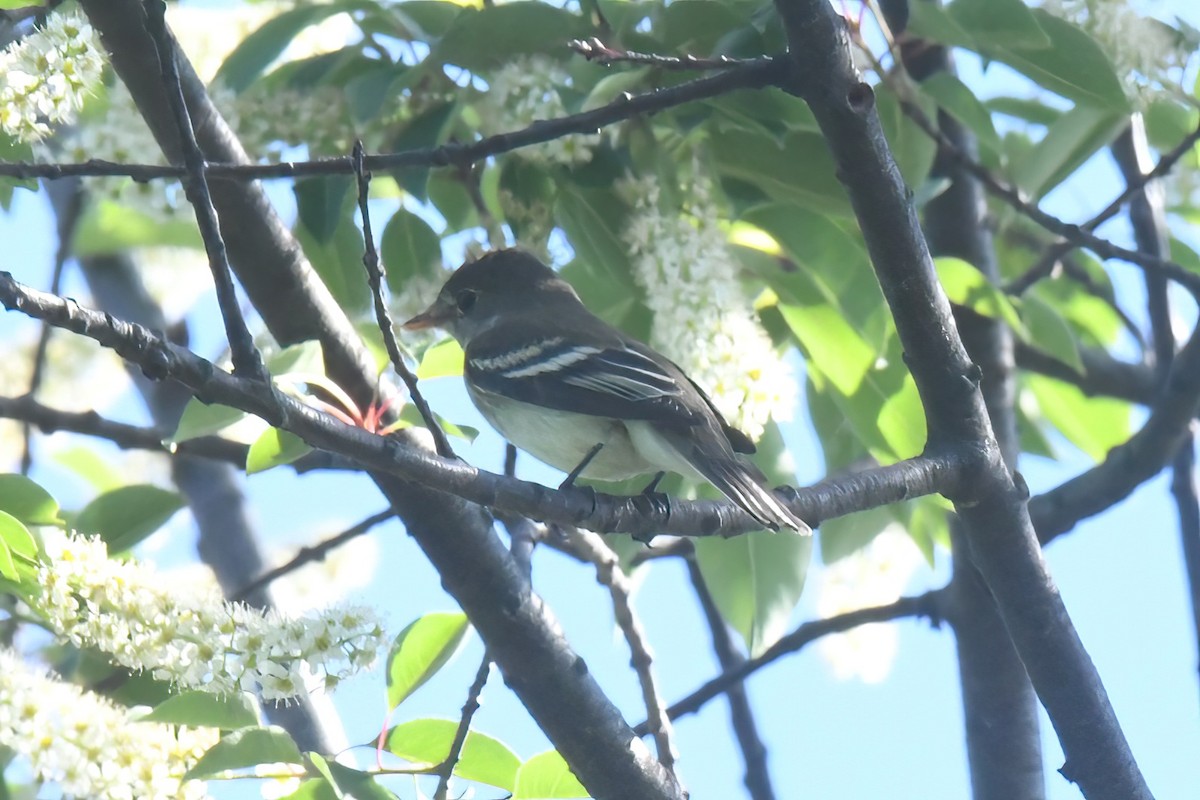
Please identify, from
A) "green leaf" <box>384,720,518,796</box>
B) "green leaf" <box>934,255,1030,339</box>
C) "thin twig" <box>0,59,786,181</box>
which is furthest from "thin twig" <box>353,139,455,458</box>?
"green leaf" <box>934,255,1030,339</box>

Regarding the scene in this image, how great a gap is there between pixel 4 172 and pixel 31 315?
0.57 m

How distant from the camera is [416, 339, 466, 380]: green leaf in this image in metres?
2.63

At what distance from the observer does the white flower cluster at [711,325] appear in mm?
2637

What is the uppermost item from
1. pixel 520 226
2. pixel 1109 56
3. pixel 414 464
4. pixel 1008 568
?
pixel 1109 56

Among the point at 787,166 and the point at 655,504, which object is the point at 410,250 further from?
the point at 655,504

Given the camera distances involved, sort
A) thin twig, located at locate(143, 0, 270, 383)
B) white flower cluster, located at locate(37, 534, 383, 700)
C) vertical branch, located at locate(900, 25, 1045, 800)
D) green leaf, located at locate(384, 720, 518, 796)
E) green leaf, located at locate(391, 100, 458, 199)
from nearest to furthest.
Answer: thin twig, located at locate(143, 0, 270, 383) → white flower cluster, located at locate(37, 534, 383, 700) → green leaf, located at locate(384, 720, 518, 796) → green leaf, located at locate(391, 100, 458, 199) → vertical branch, located at locate(900, 25, 1045, 800)

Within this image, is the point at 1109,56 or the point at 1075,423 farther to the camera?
the point at 1075,423

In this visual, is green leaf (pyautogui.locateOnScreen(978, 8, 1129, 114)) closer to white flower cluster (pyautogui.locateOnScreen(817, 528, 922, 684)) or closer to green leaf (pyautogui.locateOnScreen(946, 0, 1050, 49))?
green leaf (pyautogui.locateOnScreen(946, 0, 1050, 49))

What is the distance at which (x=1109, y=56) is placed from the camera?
3012 mm

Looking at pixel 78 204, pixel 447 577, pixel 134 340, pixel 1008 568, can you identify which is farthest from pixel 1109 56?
pixel 78 204

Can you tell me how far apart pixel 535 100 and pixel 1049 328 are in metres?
1.49

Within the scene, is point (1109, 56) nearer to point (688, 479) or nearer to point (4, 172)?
point (688, 479)

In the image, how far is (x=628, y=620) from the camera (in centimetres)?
309

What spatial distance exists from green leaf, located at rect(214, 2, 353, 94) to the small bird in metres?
0.68
